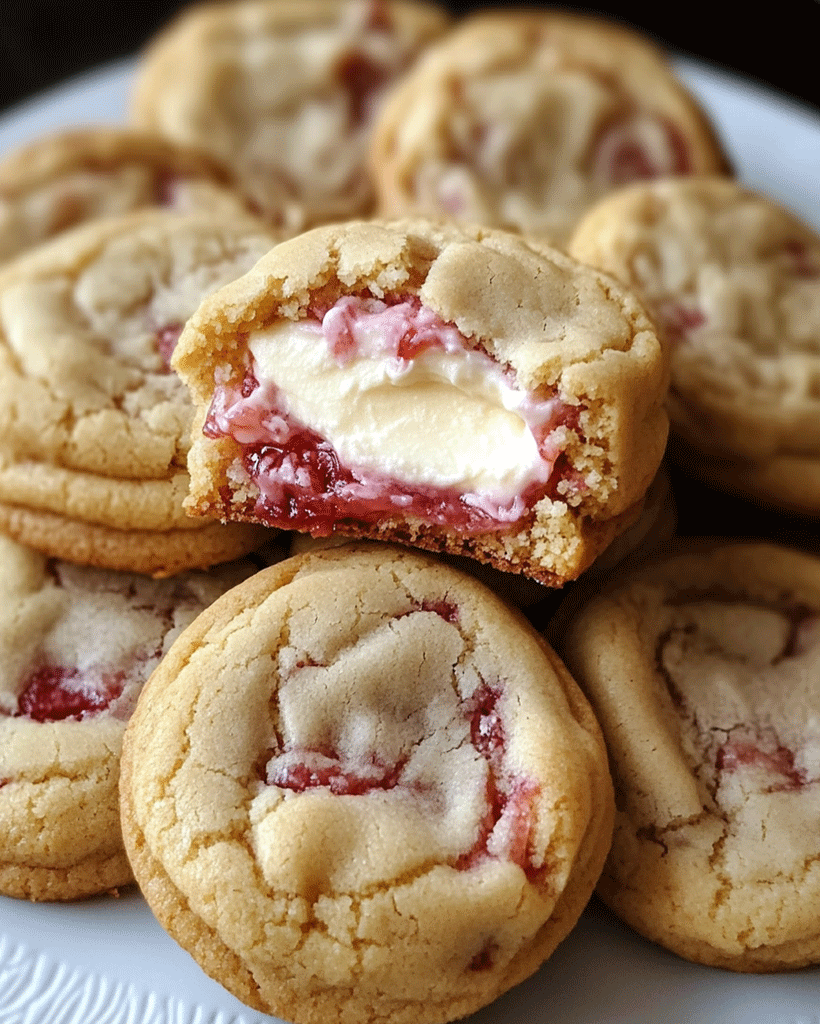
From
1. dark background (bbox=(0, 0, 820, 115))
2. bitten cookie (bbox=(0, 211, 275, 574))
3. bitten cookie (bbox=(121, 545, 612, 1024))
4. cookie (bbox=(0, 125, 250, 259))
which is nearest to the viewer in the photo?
bitten cookie (bbox=(121, 545, 612, 1024))

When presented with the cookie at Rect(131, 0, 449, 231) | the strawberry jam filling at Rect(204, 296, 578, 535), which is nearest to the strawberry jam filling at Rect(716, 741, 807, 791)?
the strawberry jam filling at Rect(204, 296, 578, 535)

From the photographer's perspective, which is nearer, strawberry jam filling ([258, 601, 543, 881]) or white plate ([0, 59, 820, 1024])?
strawberry jam filling ([258, 601, 543, 881])

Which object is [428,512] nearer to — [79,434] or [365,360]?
[365,360]

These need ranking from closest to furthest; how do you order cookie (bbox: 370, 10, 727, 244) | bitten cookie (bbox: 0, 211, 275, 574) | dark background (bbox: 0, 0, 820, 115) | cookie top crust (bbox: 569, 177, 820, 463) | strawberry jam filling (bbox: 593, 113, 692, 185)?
bitten cookie (bbox: 0, 211, 275, 574) < cookie top crust (bbox: 569, 177, 820, 463) < cookie (bbox: 370, 10, 727, 244) < strawberry jam filling (bbox: 593, 113, 692, 185) < dark background (bbox: 0, 0, 820, 115)

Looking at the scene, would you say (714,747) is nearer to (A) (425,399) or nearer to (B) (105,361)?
(A) (425,399)

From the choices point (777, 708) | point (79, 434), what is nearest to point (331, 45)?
point (79, 434)

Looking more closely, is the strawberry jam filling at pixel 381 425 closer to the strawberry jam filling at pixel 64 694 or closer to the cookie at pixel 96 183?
the strawberry jam filling at pixel 64 694

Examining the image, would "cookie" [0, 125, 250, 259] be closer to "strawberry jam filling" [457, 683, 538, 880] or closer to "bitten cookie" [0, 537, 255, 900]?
"bitten cookie" [0, 537, 255, 900]
